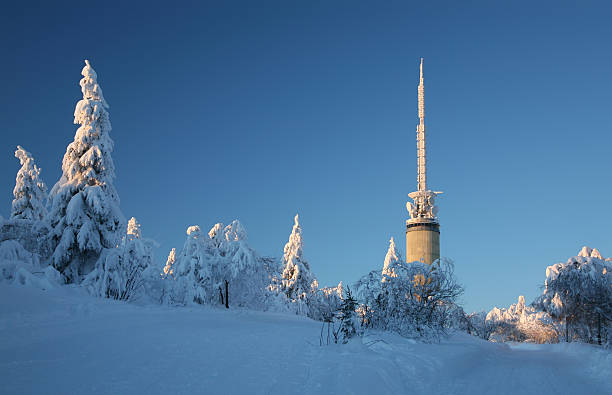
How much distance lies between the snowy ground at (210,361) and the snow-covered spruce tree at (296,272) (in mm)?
28488

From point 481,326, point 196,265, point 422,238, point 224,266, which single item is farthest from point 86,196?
point 422,238

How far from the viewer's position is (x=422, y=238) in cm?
6588

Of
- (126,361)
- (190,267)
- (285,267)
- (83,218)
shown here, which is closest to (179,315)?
(126,361)

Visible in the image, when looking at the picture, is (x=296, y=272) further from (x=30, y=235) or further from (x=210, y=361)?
(x=210, y=361)

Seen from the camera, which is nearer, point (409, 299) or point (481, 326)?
point (409, 299)

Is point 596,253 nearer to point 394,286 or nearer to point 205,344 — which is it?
point 394,286

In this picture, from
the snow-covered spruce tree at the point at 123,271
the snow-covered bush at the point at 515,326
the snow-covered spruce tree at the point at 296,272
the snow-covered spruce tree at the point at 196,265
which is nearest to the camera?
the snow-covered spruce tree at the point at 123,271

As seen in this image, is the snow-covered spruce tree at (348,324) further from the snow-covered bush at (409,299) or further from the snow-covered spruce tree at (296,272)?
the snow-covered spruce tree at (296,272)

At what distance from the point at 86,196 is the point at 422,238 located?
54.1m

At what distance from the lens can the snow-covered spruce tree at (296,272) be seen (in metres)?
39.8

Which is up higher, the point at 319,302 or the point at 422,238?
the point at 422,238

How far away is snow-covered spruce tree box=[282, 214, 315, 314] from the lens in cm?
3975

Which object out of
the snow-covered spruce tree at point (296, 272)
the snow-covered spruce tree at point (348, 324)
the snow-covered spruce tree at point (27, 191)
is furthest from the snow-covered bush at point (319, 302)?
the snow-covered spruce tree at point (348, 324)

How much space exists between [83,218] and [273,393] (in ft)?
51.6
